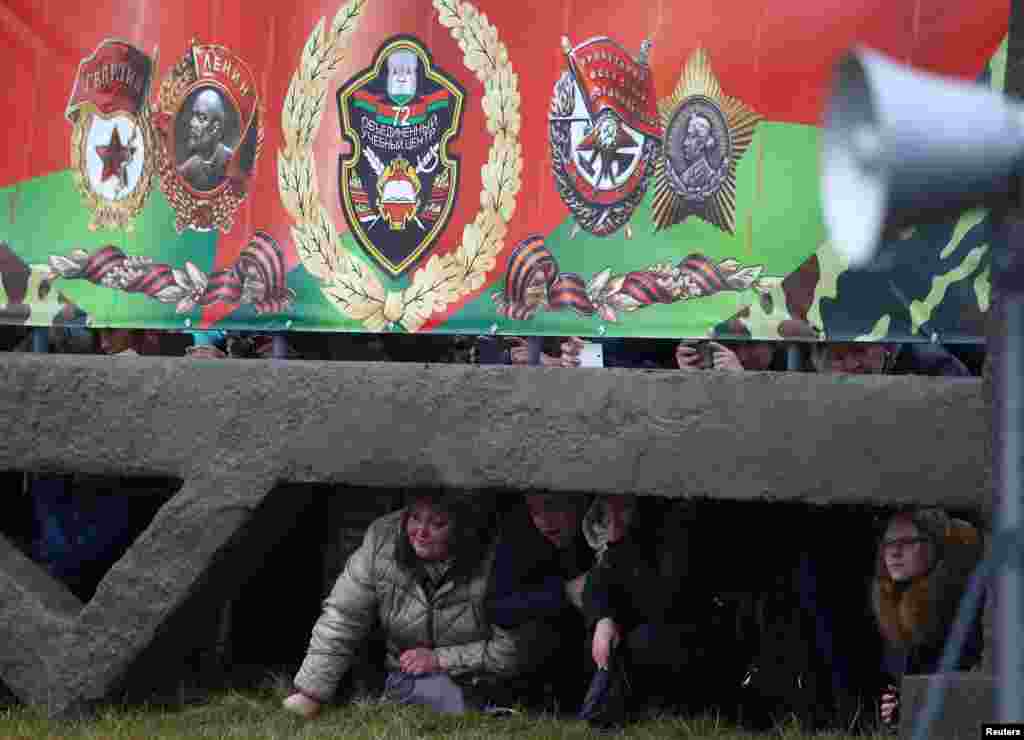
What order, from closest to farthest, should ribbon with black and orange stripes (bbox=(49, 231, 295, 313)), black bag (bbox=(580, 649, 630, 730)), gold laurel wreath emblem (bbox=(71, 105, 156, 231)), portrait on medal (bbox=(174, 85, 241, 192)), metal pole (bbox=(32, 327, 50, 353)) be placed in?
black bag (bbox=(580, 649, 630, 730)), ribbon with black and orange stripes (bbox=(49, 231, 295, 313)), portrait on medal (bbox=(174, 85, 241, 192)), gold laurel wreath emblem (bbox=(71, 105, 156, 231)), metal pole (bbox=(32, 327, 50, 353))

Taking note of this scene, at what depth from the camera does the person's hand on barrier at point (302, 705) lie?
560cm

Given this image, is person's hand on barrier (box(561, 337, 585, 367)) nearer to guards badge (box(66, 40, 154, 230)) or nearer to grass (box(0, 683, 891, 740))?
grass (box(0, 683, 891, 740))

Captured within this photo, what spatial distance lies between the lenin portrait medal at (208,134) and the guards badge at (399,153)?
36cm

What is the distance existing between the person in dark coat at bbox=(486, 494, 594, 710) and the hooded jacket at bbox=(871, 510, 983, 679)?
1.06 meters

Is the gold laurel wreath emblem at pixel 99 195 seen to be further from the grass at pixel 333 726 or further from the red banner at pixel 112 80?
the grass at pixel 333 726

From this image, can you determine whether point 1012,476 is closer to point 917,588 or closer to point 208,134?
point 917,588

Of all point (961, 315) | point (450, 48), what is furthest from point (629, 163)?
point (961, 315)

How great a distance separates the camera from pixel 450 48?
539 centimetres

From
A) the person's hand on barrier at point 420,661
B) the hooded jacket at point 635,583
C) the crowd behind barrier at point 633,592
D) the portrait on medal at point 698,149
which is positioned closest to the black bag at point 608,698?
the crowd behind barrier at point 633,592

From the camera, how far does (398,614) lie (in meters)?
5.84

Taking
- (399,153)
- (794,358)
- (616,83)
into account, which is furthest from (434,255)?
(794,358)

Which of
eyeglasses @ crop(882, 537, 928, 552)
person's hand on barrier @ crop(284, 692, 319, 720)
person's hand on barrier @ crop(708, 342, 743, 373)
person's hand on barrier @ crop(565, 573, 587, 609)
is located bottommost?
person's hand on barrier @ crop(284, 692, 319, 720)

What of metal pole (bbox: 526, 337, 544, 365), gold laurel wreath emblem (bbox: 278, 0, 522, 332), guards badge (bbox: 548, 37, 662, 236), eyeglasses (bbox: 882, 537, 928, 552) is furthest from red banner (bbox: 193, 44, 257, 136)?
eyeglasses (bbox: 882, 537, 928, 552)

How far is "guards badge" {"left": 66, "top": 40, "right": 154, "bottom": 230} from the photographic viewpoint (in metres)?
5.78
